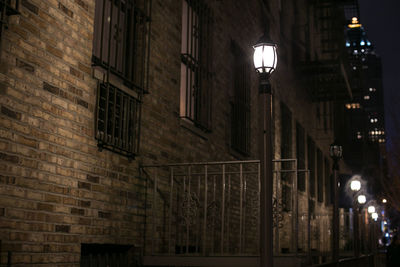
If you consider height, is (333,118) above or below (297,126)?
above

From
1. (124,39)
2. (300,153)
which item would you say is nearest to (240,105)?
(124,39)

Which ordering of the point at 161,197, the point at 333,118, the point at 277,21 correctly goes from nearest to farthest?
the point at 161,197
the point at 277,21
the point at 333,118

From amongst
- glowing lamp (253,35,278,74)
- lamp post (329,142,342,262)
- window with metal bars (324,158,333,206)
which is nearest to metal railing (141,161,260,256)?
glowing lamp (253,35,278,74)

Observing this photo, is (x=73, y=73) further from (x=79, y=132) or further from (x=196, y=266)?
(x=196, y=266)

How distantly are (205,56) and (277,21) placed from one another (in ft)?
28.2

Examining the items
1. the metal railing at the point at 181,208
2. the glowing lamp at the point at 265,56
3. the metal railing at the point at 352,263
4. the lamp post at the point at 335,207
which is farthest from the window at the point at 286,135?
the glowing lamp at the point at 265,56

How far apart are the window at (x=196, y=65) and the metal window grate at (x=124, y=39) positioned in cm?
172

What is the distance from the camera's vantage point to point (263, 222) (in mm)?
Answer: 5812

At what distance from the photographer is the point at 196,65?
10.8 metres

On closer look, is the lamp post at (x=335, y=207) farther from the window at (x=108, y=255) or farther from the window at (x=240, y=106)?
the window at (x=108, y=255)

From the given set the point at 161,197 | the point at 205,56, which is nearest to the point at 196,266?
the point at 161,197

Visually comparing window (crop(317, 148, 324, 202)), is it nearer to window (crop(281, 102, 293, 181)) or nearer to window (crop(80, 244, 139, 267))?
window (crop(281, 102, 293, 181))

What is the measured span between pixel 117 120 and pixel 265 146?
246 centimetres

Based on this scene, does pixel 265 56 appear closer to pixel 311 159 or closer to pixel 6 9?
pixel 6 9
